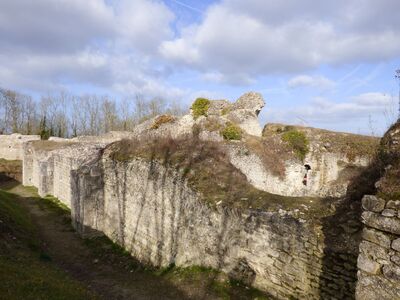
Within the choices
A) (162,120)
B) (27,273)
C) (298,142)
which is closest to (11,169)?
(162,120)

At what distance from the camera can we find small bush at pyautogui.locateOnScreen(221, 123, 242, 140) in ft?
75.4

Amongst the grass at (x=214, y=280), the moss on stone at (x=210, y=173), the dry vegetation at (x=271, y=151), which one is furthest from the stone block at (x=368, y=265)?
the dry vegetation at (x=271, y=151)

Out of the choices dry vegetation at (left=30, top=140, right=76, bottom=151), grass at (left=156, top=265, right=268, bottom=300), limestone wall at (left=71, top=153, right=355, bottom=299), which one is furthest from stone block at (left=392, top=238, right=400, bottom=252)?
dry vegetation at (left=30, top=140, right=76, bottom=151)

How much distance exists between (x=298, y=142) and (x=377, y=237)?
17.9 meters

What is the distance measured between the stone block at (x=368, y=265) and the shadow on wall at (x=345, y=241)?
1277 millimetres

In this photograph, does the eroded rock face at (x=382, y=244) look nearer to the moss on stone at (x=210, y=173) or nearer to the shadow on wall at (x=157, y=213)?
the moss on stone at (x=210, y=173)

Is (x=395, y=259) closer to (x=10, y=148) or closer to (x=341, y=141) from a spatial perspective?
(x=341, y=141)

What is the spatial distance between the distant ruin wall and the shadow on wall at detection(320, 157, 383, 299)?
1.32 metres

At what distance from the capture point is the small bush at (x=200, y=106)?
28078mm

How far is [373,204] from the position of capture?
183 inches

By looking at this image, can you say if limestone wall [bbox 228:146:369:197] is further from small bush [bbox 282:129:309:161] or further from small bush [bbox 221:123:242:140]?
small bush [bbox 221:123:242:140]

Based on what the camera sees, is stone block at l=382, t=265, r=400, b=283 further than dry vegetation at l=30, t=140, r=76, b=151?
No

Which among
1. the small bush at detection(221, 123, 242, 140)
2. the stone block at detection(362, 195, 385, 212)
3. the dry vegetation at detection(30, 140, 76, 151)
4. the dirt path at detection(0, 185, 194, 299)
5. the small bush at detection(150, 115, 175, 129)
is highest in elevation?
the small bush at detection(150, 115, 175, 129)

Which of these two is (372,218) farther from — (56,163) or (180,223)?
(56,163)
